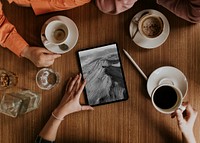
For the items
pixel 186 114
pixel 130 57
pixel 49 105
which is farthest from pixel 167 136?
pixel 49 105

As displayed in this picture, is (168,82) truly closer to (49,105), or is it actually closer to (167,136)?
(167,136)

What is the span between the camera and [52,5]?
1.08 meters

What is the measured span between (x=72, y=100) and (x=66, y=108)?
0.03 m

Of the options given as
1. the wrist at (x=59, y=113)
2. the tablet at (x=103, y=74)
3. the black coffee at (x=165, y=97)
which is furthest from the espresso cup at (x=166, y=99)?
the wrist at (x=59, y=113)

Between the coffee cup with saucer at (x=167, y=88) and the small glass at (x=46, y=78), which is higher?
the small glass at (x=46, y=78)

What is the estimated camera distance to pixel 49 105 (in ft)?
3.69

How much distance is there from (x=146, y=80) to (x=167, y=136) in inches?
6.9

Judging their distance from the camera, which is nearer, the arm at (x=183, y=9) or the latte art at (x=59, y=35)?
the arm at (x=183, y=9)

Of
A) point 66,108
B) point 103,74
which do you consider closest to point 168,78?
point 103,74

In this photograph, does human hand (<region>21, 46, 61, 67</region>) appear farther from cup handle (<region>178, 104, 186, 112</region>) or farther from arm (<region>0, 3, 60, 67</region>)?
cup handle (<region>178, 104, 186, 112</region>)

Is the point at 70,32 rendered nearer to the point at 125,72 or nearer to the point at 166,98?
the point at 125,72

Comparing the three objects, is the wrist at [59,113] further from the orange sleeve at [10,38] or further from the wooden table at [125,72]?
the orange sleeve at [10,38]

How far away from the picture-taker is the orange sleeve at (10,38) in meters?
1.10

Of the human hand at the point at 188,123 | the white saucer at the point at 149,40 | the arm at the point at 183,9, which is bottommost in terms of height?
the human hand at the point at 188,123
